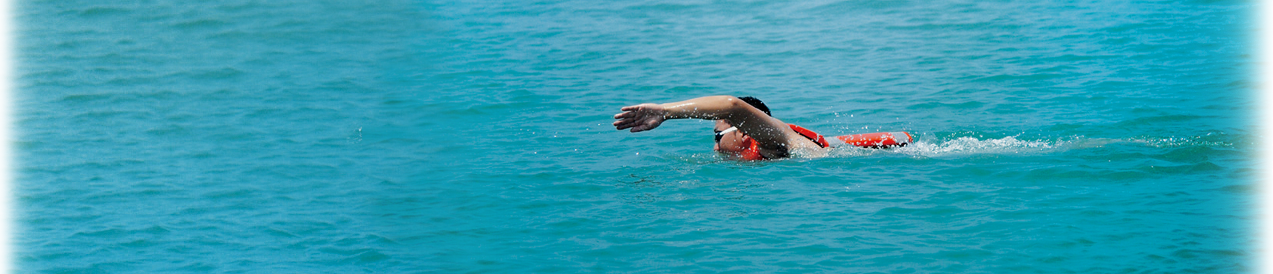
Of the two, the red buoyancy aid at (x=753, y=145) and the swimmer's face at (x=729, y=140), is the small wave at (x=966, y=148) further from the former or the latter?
the swimmer's face at (x=729, y=140)

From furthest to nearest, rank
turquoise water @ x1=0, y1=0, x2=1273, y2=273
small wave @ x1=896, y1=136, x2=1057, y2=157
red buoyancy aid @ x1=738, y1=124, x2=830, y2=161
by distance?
small wave @ x1=896, y1=136, x2=1057, y2=157
red buoyancy aid @ x1=738, y1=124, x2=830, y2=161
turquoise water @ x1=0, y1=0, x2=1273, y2=273

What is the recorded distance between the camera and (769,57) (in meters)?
15.8

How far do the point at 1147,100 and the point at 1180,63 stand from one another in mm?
2678

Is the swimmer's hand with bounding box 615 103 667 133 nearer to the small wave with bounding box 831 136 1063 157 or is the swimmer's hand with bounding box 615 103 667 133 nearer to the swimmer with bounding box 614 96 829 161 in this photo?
the swimmer with bounding box 614 96 829 161

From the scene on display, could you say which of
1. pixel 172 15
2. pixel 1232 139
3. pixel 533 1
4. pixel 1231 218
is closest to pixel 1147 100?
pixel 1232 139

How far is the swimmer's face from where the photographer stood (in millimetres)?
8023

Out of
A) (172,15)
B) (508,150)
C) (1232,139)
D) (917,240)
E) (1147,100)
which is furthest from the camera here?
(172,15)

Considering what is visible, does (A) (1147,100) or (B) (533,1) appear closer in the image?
(A) (1147,100)

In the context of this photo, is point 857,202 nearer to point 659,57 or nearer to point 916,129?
point 916,129

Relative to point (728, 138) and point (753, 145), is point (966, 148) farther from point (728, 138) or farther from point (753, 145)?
point (728, 138)

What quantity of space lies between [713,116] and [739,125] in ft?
1.49

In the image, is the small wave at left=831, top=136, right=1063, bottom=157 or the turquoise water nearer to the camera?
the turquoise water

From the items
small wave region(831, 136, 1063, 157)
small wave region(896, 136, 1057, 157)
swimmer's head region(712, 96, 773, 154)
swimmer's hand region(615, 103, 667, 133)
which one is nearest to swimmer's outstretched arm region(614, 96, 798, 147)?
swimmer's hand region(615, 103, 667, 133)

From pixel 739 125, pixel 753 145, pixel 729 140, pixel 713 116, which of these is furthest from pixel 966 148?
pixel 713 116
